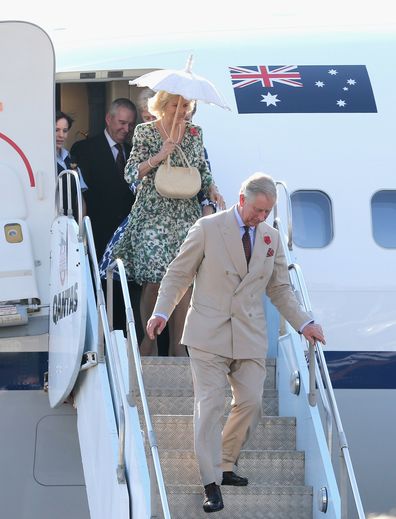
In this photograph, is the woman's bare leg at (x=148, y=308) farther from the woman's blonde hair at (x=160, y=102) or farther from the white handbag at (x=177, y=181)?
the woman's blonde hair at (x=160, y=102)

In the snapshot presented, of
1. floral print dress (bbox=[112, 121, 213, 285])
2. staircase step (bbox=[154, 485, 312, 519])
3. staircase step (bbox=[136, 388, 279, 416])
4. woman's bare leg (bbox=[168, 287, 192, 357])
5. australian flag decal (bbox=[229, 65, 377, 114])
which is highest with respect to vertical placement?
australian flag decal (bbox=[229, 65, 377, 114])

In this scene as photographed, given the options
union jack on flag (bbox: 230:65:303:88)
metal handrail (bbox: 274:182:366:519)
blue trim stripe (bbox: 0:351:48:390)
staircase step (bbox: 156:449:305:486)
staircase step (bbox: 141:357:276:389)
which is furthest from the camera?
union jack on flag (bbox: 230:65:303:88)

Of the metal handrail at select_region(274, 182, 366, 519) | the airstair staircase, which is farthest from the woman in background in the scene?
the metal handrail at select_region(274, 182, 366, 519)

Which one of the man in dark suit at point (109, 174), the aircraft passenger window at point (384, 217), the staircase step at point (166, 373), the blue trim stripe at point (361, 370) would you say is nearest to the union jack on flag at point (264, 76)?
the man in dark suit at point (109, 174)

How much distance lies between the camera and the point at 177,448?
659 centimetres

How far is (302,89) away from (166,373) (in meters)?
2.62

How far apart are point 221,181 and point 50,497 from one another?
8.09ft

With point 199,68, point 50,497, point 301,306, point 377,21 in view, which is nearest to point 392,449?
point 301,306

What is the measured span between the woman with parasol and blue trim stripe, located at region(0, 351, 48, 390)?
0.72 meters

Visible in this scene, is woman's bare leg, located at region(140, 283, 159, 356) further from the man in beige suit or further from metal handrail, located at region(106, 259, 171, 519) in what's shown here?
the man in beige suit

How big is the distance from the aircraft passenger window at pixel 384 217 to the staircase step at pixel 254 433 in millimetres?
1961

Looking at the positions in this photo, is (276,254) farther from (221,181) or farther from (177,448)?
(221,181)

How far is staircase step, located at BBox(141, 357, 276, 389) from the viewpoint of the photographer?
7152mm

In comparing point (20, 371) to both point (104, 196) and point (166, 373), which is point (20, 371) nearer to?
point (166, 373)
